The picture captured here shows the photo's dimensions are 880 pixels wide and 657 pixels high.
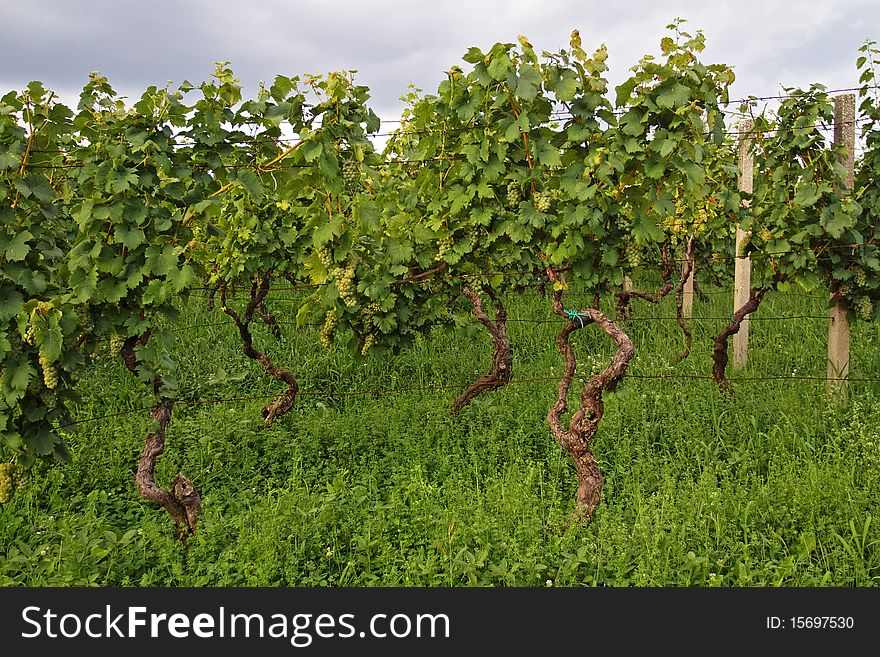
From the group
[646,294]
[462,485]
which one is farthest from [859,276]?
[462,485]

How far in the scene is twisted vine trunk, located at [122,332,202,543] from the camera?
411 cm

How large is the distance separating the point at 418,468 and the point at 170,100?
2.53m

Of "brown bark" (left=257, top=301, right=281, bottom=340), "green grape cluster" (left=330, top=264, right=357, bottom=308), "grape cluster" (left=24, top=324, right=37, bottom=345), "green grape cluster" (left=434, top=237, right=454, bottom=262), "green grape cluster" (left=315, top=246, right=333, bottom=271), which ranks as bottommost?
"grape cluster" (left=24, top=324, right=37, bottom=345)

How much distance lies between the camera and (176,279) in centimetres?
367

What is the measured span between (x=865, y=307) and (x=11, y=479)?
20.4ft

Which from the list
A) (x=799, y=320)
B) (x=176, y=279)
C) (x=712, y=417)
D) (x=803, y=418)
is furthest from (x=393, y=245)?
(x=799, y=320)

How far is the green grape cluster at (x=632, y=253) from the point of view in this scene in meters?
4.52

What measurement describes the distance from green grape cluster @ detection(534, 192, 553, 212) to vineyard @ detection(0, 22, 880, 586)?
0.04 meters

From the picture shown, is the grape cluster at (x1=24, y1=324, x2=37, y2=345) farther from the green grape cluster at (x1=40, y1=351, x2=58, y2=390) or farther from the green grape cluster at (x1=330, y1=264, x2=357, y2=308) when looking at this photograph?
the green grape cluster at (x1=330, y1=264, x2=357, y2=308)

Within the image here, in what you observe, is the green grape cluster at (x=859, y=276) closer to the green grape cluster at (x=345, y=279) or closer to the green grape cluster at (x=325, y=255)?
the green grape cluster at (x=345, y=279)

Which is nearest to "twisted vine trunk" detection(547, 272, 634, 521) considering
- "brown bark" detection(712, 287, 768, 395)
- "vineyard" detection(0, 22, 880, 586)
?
"vineyard" detection(0, 22, 880, 586)

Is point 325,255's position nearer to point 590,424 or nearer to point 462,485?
point 462,485

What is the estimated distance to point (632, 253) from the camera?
4.53 metres

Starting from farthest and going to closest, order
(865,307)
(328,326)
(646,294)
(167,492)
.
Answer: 1. (646,294)
2. (865,307)
3. (328,326)
4. (167,492)
